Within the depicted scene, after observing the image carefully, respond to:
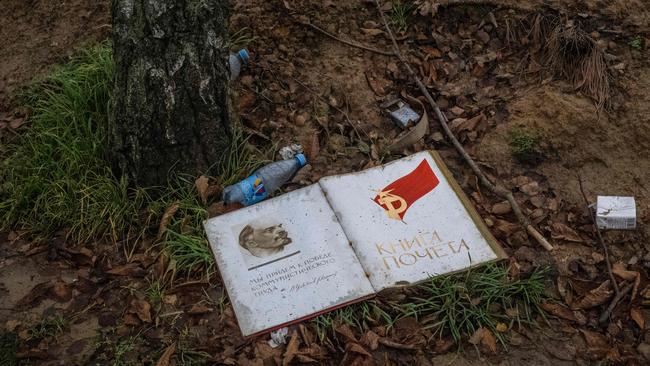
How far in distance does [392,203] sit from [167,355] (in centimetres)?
117

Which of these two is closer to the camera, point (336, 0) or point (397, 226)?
point (397, 226)

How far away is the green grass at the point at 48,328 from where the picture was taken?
7.08ft

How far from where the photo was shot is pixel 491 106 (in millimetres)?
2928

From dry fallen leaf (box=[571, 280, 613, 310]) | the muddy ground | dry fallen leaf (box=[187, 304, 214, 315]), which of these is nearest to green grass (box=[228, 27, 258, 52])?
the muddy ground

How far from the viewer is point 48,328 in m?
2.19

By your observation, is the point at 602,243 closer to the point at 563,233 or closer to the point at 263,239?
the point at 563,233

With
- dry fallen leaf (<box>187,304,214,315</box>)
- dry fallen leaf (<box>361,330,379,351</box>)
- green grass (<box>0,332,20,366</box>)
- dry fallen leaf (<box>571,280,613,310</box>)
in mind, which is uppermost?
green grass (<box>0,332,20,366</box>)

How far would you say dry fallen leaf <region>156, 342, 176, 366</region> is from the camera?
2.09 meters

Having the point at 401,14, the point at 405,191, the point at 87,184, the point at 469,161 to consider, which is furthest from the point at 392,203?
the point at 87,184

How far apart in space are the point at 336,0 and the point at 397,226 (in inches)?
60.1

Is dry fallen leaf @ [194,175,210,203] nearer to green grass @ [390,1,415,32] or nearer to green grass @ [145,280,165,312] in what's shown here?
green grass @ [145,280,165,312]

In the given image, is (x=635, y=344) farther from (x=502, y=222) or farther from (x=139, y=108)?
(x=139, y=108)

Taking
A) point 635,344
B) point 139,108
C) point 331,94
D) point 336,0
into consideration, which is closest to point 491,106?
point 331,94

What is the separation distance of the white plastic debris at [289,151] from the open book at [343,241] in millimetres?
226
